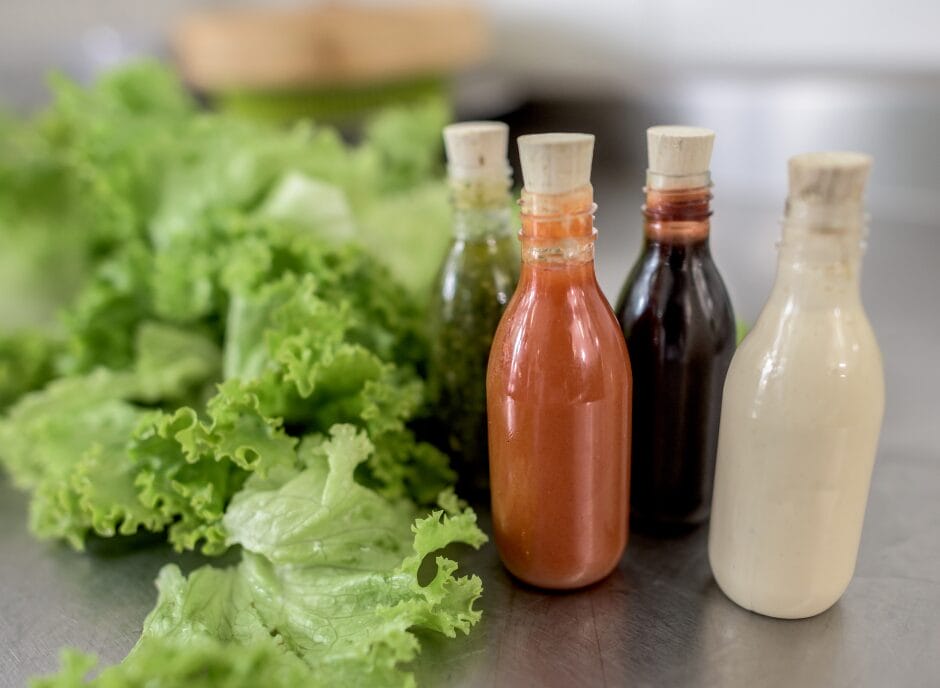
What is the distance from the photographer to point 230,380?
2.34 ft

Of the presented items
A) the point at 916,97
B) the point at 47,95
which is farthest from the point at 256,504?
the point at 47,95

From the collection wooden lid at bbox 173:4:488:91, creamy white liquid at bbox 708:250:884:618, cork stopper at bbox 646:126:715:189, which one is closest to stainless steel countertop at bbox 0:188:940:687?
creamy white liquid at bbox 708:250:884:618

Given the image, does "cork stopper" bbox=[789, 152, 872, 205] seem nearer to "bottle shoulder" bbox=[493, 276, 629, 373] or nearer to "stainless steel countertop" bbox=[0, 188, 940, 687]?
"bottle shoulder" bbox=[493, 276, 629, 373]

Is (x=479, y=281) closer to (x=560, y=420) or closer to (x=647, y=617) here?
(x=560, y=420)

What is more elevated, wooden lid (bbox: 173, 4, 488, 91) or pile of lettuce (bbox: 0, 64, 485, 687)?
wooden lid (bbox: 173, 4, 488, 91)

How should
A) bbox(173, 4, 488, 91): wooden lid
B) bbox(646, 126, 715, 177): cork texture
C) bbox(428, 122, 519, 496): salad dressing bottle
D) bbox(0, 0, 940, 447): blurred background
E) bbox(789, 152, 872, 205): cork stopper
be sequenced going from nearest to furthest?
1. bbox(789, 152, 872, 205): cork stopper
2. bbox(646, 126, 715, 177): cork texture
3. bbox(428, 122, 519, 496): salad dressing bottle
4. bbox(0, 0, 940, 447): blurred background
5. bbox(173, 4, 488, 91): wooden lid

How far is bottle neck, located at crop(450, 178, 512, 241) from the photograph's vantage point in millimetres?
720

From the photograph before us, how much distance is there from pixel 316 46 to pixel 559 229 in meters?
1.45

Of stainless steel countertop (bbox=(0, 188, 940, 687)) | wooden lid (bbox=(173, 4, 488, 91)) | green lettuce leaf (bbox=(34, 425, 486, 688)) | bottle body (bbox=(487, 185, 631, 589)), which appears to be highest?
wooden lid (bbox=(173, 4, 488, 91))

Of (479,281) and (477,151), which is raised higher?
(477,151)

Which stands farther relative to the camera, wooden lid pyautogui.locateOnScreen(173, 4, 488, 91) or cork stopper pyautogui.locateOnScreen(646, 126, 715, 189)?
wooden lid pyautogui.locateOnScreen(173, 4, 488, 91)

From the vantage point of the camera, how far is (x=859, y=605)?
67 centimetres

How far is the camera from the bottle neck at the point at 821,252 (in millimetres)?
521

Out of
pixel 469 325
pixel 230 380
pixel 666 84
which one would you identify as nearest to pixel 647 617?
pixel 469 325
